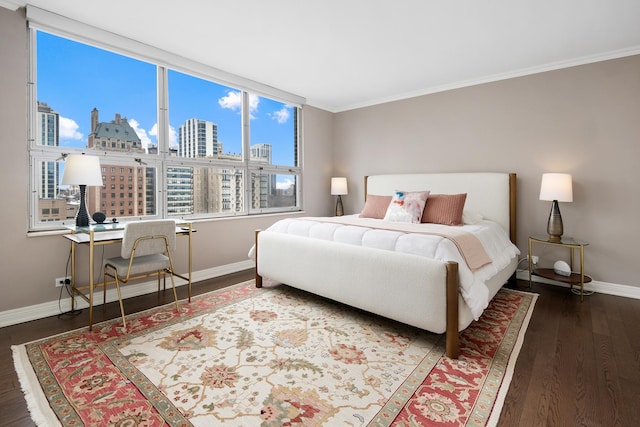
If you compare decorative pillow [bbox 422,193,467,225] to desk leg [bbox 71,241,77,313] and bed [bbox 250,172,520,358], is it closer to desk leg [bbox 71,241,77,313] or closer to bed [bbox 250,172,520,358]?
bed [bbox 250,172,520,358]

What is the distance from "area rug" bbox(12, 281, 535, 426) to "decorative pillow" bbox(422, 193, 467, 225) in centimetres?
102

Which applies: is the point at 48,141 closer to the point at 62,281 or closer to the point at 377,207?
the point at 62,281

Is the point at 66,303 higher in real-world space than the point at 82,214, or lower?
lower

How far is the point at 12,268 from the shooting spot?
248cm

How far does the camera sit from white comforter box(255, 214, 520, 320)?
2.10 m

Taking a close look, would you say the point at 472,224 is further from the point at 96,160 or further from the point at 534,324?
the point at 96,160

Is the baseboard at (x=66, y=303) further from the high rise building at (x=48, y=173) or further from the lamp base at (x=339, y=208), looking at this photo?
the lamp base at (x=339, y=208)

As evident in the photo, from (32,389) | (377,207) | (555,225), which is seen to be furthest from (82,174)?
(555,225)

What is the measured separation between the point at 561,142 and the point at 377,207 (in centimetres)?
Answer: 208

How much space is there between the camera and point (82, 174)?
2518 mm

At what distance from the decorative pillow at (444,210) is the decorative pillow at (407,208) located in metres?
0.08

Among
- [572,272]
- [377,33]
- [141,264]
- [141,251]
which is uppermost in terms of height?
[377,33]

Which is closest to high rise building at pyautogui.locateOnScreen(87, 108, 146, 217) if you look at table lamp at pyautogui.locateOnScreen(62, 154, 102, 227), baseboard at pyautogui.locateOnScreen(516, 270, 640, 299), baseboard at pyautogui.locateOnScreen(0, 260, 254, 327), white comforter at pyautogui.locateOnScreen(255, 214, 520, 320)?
table lamp at pyautogui.locateOnScreen(62, 154, 102, 227)

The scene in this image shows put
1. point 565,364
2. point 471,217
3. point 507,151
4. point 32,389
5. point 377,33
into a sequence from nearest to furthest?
1. point 32,389
2. point 565,364
3. point 377,33
4. point 471,217
5. point 507,151
